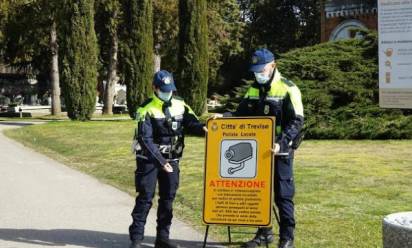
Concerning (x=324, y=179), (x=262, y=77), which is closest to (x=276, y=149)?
(x=262, y=77)

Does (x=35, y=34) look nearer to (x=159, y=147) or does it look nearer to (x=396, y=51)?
(x=159, y=147)

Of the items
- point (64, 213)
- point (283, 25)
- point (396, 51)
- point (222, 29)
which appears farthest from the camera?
point (283, 25)

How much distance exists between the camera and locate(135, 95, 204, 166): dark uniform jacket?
6074 millimetres

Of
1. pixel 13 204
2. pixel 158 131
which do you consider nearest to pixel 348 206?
pixel 158 131

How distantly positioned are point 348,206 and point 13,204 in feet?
15.2

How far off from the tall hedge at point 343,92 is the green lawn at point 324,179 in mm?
818

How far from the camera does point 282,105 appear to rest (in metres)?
6.08

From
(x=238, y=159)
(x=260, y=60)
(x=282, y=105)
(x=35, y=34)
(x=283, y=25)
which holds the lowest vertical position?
(x=238, y=159)

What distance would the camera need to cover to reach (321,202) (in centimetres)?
882

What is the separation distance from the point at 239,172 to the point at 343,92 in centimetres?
1388

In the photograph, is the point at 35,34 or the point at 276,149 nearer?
the point at 276,149

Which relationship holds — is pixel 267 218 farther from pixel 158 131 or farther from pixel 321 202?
pixel 321 202

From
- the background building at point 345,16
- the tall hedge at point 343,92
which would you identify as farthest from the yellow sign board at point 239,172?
the background building at point 345,16

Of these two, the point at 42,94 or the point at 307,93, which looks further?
the point at 42,94
